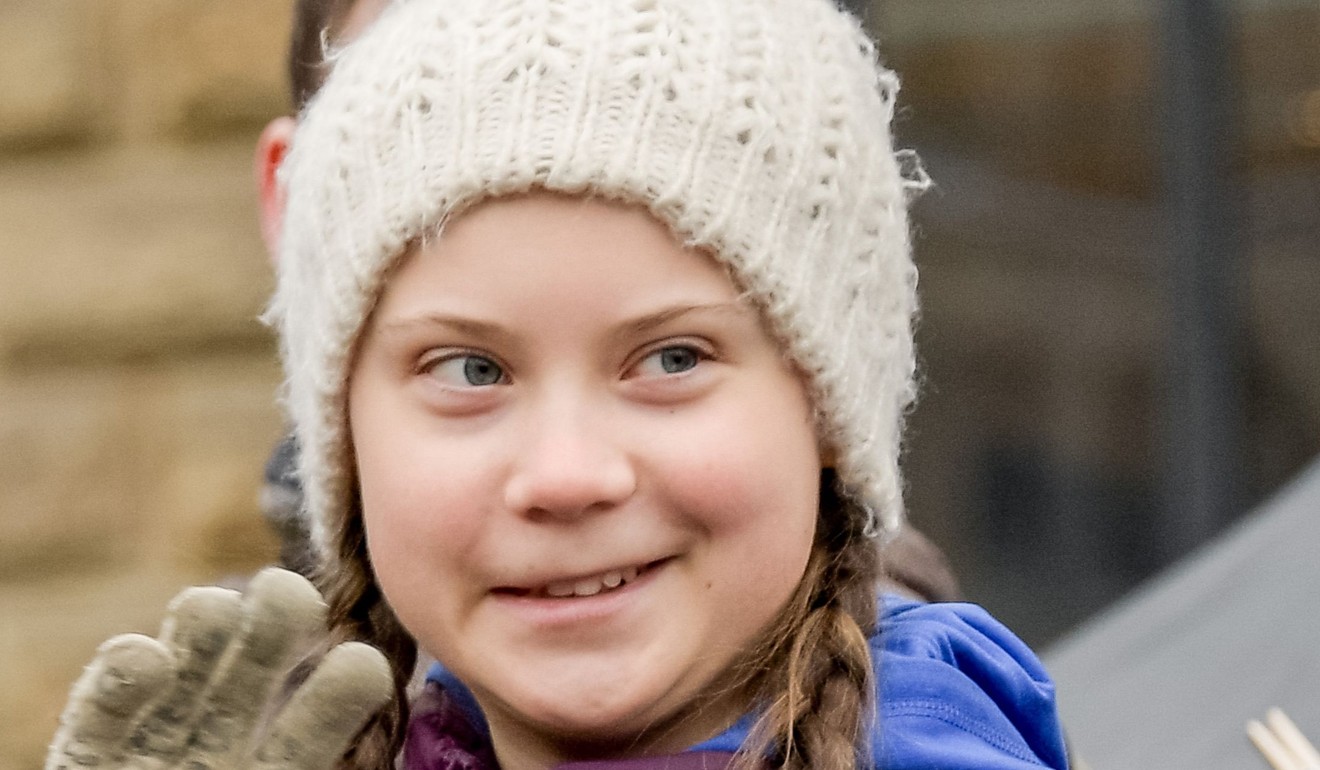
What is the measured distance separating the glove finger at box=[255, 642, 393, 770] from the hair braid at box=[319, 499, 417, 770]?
268 millimetres

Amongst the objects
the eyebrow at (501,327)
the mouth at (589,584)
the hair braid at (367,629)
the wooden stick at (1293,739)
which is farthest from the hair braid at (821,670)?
the wooden stick at (1293,739)

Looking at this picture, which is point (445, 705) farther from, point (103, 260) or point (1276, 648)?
point (103, 260)

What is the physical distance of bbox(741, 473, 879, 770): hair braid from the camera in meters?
1.51

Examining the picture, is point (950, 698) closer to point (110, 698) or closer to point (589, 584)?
point (589, 584)

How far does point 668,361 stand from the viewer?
Result: 4.87 ft

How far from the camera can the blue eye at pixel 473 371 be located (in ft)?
4.87

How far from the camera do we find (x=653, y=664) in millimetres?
1484

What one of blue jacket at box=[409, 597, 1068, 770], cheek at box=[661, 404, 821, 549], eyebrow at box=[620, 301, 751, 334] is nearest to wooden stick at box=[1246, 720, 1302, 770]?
blue jacket at box=[409, 597, 1068, 770]

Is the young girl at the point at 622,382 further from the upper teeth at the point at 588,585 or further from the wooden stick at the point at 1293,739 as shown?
the wooden stick at the point at 1293,739

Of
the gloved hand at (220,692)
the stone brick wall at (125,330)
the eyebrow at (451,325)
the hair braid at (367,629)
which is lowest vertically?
the stone brick wall at (125,330)

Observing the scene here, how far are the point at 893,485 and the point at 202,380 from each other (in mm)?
2288

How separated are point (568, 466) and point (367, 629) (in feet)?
1.48

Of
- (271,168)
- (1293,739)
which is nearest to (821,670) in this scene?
(1293,739)

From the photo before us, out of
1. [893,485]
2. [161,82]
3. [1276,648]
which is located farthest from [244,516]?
[893,485]
